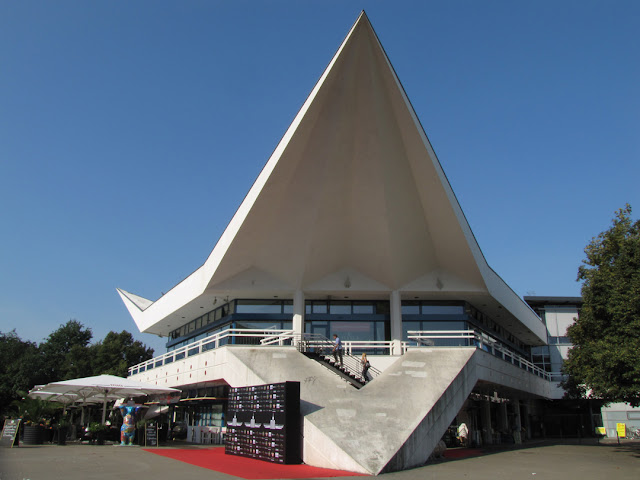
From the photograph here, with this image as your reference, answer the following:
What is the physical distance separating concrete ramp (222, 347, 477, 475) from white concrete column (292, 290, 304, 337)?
583 centimetres

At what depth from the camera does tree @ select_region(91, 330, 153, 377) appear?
6288 centimetres

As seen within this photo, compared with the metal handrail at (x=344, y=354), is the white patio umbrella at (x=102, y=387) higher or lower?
lower

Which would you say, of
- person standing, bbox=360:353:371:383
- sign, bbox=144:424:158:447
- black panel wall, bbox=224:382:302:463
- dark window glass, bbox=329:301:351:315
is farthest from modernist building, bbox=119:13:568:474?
sign, bbox=144:424:158:447

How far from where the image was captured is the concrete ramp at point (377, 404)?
13109 millimetres

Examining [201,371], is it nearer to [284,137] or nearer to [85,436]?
[85,436]

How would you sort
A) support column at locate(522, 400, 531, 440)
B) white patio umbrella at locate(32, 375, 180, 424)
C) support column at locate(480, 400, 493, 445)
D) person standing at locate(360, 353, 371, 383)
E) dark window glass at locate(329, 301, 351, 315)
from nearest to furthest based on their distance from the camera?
white patio umbrella at locate(32, 375, 180, 424), person standing at locate(360, 353, 371, 383), dark window glass at locate(329, 301, 351, 315), support column at locate(480, 400, 493, 445), support column at locate(522, 400, 531, 440)

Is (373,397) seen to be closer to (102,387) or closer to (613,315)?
(613,315)

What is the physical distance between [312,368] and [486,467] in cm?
713

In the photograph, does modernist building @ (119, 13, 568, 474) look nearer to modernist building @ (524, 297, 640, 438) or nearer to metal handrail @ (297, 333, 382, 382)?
metal handrail @ (297, 333, 382, 382)

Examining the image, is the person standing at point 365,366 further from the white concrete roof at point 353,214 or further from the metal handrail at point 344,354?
the white concrete roof at point 353,214

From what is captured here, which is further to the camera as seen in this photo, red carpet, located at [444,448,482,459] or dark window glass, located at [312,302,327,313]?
dark window glass, located at [312,302,327,313]

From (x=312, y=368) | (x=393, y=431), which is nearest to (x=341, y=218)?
(x=312, y=368)

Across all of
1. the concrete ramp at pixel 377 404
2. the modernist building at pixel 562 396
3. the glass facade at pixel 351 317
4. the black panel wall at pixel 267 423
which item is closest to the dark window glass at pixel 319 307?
the glass facade at pixel 351 317

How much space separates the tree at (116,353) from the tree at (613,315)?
5362 cm
